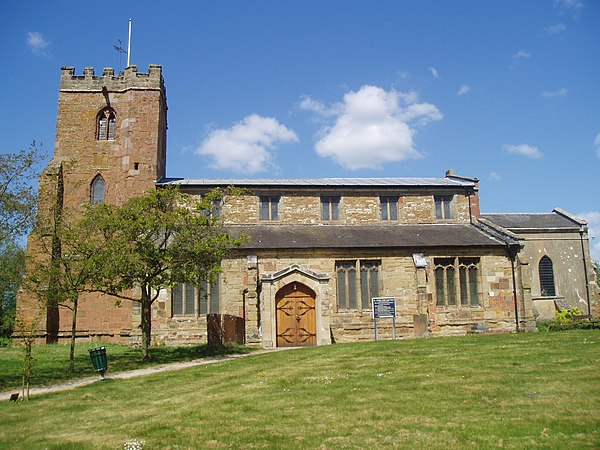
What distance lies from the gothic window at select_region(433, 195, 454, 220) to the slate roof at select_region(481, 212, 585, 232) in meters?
6.23

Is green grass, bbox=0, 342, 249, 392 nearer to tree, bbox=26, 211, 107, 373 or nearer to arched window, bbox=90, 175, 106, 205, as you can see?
tree, bbox=26, 211, 107, 373

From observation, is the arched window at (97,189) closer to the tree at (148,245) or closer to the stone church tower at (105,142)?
the stone church tower at (105,142)

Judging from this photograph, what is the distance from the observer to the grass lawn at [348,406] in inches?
344

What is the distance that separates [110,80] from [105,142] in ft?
13.1

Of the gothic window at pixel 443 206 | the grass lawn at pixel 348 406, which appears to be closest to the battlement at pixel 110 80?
the gothic window at pixel 443 206

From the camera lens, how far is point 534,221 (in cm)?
3844

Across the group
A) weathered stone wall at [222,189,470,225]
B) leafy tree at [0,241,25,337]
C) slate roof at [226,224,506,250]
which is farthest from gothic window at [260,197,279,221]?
leafy tree at [0,241,25,337]

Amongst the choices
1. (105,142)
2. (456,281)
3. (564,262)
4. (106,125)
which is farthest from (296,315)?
(564,262)

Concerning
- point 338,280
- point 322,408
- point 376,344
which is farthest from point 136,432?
point 338,280

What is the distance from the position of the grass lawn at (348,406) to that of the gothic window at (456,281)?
35.0 ft

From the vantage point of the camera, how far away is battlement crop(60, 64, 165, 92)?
31359 mm

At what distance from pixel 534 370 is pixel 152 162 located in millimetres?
23492

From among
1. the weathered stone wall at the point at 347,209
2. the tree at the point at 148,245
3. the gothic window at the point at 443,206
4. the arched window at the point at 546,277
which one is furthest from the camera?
the arched window at the point at 546,277

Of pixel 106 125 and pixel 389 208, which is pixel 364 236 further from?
pixel 106 125
